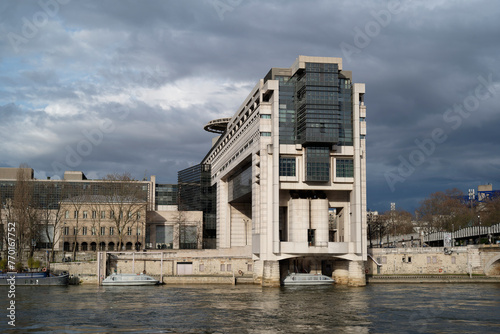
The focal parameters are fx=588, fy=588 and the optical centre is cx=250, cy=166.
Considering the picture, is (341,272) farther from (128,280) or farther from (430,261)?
(128,280)

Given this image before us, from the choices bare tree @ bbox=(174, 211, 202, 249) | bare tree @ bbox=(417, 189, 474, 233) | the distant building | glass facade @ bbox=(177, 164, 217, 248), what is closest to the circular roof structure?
glass facade @ bbox=(177, 164, 217, 248)

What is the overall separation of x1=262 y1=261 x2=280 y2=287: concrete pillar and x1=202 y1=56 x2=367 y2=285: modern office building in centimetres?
17

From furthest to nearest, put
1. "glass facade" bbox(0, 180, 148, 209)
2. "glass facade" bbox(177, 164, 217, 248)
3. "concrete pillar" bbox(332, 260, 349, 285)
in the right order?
"glass facade" bbox(177, 164, 217, 248) < "glass facade" bbox(0, 180, 148, 209) < "concrete pillar" bbox(332, 260, 349, 285)

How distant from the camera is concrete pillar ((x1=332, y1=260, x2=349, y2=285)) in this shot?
4109 inches

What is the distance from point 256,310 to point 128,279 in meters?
42.8

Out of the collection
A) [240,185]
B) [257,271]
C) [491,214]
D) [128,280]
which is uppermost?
[240,185]

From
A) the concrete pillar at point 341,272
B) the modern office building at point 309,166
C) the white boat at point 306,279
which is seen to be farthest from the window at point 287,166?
the concrete pillar at point 341,272

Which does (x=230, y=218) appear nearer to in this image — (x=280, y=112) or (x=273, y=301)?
(x=280, y=112)

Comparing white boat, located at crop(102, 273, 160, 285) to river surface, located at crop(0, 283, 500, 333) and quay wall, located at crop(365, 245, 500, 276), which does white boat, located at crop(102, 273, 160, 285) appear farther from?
quay wall, located at crop(365, 245, 500, 276)

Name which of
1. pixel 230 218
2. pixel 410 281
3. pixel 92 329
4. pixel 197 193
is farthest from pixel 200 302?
pixel 197 193

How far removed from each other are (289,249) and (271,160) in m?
15.5

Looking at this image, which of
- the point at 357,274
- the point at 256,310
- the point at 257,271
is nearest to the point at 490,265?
the point at 357,274

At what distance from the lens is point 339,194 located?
107 meters

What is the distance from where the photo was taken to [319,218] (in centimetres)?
10488
